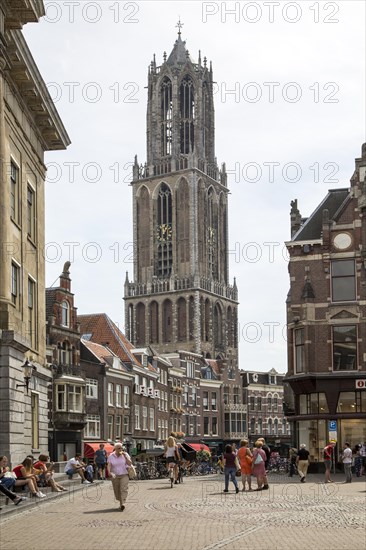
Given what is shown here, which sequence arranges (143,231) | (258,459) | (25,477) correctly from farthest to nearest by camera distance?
1. (143,231)
2. (258,459)
3. (25,477)

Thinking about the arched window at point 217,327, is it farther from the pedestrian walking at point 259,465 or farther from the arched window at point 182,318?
the pedestrian walking at point 259,465

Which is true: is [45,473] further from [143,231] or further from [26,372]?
[143,231]

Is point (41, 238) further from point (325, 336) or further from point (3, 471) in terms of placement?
point (325, 336)

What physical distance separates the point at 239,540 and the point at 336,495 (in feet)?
44.6

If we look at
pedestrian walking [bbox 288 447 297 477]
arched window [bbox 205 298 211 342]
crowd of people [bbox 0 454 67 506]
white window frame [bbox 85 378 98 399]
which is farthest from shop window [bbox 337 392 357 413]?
arched window [bbox 205 298 211 342]

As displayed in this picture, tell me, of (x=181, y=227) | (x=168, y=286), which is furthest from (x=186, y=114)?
(x=168, y=286)

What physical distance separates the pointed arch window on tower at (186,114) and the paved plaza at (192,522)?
121 m

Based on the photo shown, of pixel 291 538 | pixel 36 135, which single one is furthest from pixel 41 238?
pixel 291 538

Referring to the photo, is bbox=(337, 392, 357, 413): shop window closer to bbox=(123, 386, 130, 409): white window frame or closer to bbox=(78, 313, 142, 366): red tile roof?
bbox=(123, 386, 130, 409): white window frame

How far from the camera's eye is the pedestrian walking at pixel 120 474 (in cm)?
2355

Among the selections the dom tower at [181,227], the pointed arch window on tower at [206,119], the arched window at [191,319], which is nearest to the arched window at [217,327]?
the dom tower at [181,227]

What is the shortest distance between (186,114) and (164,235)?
19.5 m

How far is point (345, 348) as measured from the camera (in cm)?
5141

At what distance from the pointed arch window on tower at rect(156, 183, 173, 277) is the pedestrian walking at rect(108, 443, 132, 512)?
117617 mm
